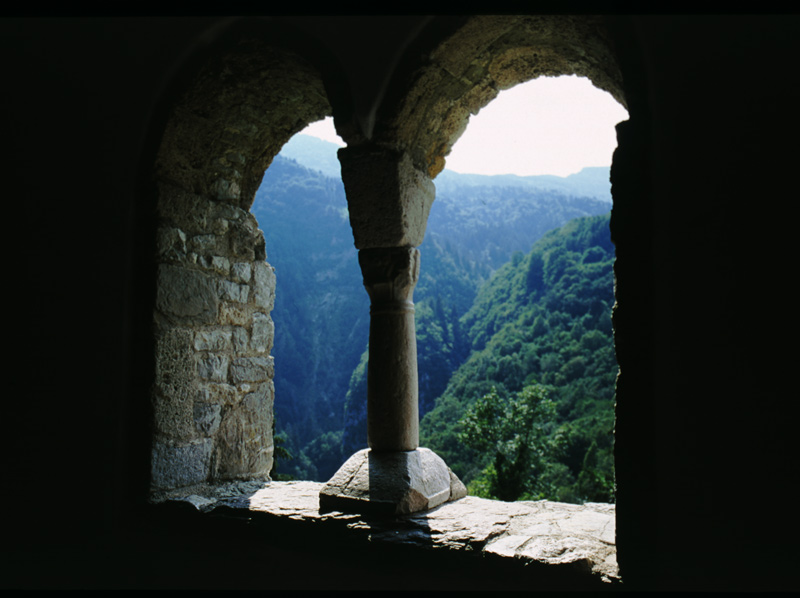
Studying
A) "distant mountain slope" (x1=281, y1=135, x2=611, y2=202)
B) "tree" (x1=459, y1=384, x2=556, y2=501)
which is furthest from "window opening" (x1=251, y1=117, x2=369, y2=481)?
"tree" (x1=459, y1=384, x2=556, y2=501)

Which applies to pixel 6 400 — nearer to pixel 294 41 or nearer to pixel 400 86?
pixel 294 41

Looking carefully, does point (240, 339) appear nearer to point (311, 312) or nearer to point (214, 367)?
point (214, 367)

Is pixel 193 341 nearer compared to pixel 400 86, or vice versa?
pixel 400 86

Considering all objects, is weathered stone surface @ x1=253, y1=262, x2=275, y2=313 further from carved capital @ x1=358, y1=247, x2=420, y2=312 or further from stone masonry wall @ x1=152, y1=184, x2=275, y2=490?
carved capital @ x1=358, y1=247, x2=420, y2=312

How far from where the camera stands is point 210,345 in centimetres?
271

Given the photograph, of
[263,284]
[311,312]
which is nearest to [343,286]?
[311,312]

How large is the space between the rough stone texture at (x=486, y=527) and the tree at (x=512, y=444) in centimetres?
1161

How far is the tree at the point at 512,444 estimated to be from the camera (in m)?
14.0

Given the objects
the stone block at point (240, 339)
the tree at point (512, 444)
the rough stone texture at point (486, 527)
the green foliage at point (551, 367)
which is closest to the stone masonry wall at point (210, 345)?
the stone block at point (240, 339)

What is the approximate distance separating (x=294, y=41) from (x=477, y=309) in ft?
103

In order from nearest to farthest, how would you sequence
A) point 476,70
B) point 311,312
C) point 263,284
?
point 476,70 < point 263,284 < point 311,312

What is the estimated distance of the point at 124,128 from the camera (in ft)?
8.41

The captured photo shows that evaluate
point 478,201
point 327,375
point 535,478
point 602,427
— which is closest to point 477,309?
point 327,375

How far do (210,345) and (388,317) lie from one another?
0.98 metres
